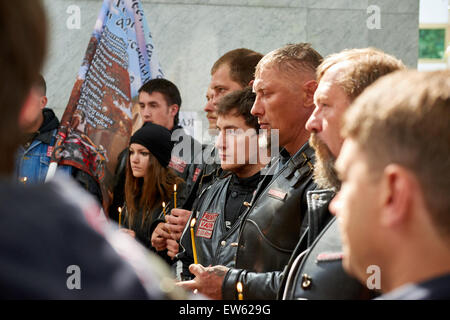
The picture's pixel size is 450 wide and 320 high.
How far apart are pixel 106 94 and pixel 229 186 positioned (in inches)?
70.6

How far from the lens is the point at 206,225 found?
349 cm

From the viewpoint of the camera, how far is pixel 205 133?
253 inches

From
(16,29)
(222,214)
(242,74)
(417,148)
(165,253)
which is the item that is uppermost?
(242,74)

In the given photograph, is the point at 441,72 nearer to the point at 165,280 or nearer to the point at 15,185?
the point at 165,280

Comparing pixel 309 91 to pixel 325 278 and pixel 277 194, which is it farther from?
pixel 325 278

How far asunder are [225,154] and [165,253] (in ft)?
3.65

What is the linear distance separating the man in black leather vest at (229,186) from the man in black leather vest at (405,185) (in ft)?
6.49

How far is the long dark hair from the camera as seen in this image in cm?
462

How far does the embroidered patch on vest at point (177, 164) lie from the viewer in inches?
192

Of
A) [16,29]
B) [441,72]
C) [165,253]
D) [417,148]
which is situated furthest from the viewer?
[165,253]

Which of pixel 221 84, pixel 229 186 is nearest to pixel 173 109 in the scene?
pixel 221 84

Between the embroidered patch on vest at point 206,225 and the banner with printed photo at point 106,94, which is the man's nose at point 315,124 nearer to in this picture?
the embroidered patch on vest at point 206,225

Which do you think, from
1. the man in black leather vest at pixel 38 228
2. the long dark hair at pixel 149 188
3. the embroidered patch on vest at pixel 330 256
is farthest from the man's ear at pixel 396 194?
the long dark hair at pixel 149 188

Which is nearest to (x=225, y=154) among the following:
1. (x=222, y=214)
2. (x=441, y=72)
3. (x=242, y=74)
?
(x=222, y=214)
